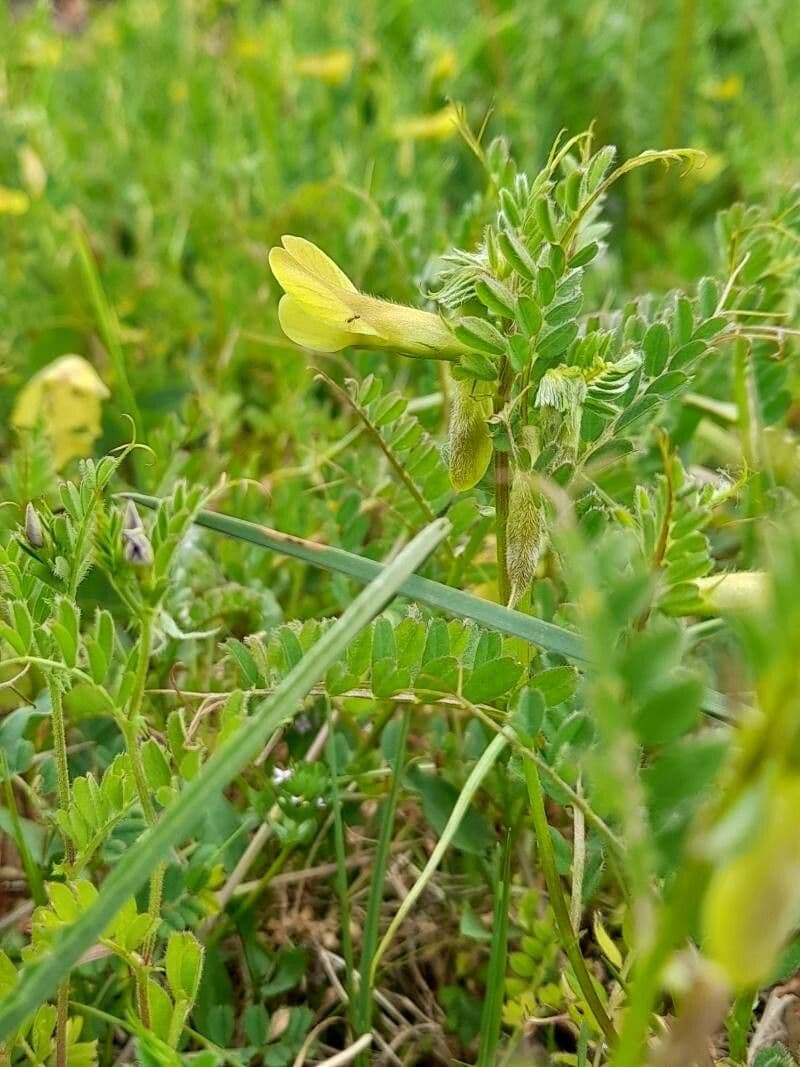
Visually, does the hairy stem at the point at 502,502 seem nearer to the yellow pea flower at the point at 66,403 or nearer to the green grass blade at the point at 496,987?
the green grass blade at the point at 496,987

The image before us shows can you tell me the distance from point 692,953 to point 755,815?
0.40 meters

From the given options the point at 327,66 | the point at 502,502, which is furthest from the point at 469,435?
the point at 327,66

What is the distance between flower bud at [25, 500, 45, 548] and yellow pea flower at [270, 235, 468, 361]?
0.70 ft

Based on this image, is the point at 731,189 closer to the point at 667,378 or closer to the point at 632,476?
the point at 632,476

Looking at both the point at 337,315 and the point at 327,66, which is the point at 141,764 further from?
the point at 327,66

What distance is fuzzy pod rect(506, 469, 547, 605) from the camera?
2.27 ft

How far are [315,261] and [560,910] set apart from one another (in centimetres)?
45

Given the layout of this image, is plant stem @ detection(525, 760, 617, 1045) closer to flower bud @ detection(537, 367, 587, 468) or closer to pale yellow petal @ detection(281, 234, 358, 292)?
flower bud @ detection(537, 367, 587, 468)

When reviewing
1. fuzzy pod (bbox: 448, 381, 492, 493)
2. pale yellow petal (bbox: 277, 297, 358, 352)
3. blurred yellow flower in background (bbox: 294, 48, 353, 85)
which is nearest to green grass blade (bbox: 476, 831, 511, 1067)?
fuzzy pod (bbox: 448, 381, 492, 493)

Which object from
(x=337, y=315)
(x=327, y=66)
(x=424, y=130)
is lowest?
(x=337, y=315)

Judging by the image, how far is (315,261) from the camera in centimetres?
73

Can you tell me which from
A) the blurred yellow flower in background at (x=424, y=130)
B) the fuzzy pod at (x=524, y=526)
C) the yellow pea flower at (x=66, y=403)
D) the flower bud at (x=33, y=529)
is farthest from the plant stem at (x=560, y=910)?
the blurred yellow flower in background at (x=424, y=130)

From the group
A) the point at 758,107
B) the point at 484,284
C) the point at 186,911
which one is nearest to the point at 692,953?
the point at 186,911

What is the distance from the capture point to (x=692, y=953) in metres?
0.69
